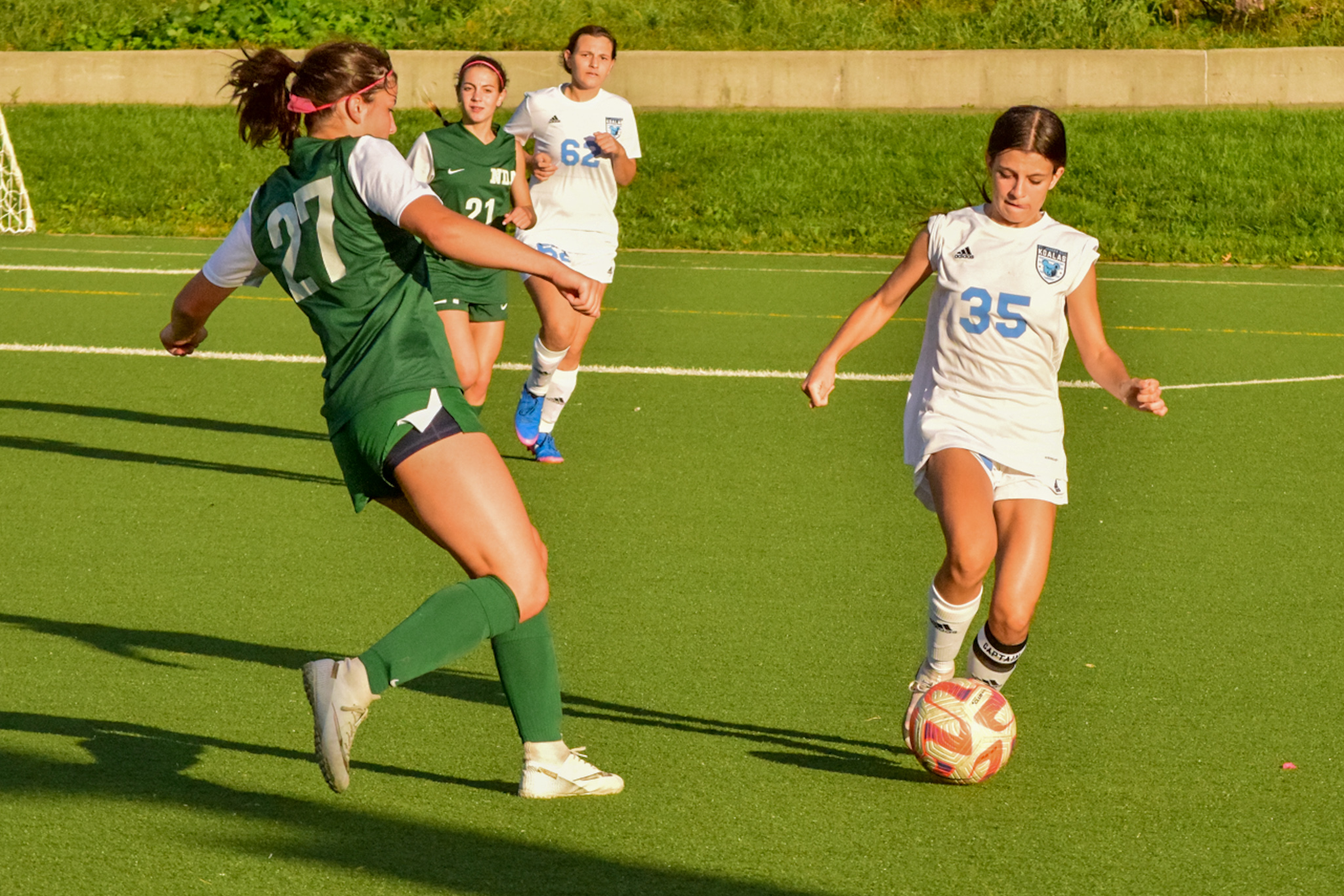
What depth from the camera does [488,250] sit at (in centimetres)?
376

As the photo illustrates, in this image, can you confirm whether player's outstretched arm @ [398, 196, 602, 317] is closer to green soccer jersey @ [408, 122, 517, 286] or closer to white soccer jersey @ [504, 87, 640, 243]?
green soccer jersey @ [408, 122, 517, 286]

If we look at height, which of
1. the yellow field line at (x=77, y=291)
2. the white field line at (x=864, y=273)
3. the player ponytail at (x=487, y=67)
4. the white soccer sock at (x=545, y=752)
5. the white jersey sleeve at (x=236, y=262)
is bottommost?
the white field line at (x=864, y=273)

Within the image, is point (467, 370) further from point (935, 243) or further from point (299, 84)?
point (299, 84)

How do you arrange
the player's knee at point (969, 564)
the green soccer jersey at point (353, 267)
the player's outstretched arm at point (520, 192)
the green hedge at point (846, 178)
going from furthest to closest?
the green hedge at point (846, 178) < the player's outstretched arm at point (520, 192) < the player's knee at point (969, 564) < the green soccer jersey at point (353, 267)

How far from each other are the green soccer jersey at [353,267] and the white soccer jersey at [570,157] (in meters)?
5.20

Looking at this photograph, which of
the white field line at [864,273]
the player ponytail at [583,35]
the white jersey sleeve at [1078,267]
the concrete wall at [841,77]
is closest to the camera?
the white jersey sleeve at [1078,267]

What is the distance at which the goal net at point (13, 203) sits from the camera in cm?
2128

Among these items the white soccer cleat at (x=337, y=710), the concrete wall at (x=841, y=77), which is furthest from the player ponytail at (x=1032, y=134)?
the concrete wall at (x=841, y=77)

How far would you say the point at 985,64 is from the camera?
949 inches

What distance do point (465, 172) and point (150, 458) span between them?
90.5 inches

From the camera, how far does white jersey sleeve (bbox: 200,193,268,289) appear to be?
4.34m

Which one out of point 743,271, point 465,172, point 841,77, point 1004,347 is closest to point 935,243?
point 1004,347

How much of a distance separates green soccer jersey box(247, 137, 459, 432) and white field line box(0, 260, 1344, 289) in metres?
13.1

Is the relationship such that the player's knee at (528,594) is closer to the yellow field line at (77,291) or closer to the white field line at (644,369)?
the white field line at (644,369)
